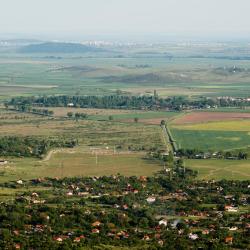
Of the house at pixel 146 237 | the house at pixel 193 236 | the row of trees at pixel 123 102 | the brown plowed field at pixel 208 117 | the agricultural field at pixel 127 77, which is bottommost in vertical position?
the agricultural field at pixel 127 77

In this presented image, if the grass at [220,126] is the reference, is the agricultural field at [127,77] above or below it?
below

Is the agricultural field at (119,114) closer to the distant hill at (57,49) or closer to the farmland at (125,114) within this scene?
the farmland at (125,114)

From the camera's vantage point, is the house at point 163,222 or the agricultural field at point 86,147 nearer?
the house at point 163,222

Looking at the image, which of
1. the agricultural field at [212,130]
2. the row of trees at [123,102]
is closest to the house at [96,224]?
the agricultural field at [212,130]

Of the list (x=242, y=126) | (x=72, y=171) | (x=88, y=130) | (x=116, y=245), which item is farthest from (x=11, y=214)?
(x=242, y=126)

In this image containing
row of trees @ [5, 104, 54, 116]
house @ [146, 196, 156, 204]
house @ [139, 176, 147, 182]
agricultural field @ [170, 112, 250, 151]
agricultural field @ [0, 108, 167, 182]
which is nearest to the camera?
house @ [146, 196, 156, 204]

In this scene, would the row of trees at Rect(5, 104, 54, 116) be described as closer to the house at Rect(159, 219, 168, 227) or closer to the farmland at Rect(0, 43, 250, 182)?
the farmland at Rect(0, 43, 250, 182)

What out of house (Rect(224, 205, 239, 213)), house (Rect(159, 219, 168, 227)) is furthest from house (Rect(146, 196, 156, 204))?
house (Rect(159, 219, 168, 227))
